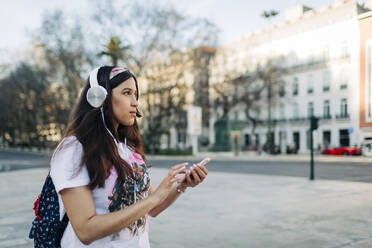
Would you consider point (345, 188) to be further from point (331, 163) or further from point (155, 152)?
point (155, 152)

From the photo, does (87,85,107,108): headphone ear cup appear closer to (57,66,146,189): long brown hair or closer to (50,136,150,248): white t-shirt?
(57,66,146,189): long brown hair

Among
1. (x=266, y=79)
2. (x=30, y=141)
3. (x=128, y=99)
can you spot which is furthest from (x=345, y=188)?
(x=30, y=141)

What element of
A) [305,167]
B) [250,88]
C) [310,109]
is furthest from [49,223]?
[310,109]

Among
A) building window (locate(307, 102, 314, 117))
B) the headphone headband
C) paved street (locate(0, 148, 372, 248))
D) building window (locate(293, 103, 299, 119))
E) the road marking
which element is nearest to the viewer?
the headphone headband

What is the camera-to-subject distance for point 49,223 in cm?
169

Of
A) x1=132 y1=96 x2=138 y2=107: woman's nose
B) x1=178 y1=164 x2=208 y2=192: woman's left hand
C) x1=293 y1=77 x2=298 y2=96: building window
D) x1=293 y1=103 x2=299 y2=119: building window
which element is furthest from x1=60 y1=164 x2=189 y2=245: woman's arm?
x1=293 y1=103 x2=299 y2=119: building window

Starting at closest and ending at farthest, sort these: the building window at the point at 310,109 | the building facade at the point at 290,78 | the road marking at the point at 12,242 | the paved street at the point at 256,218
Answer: the road marking at the point at 12,242 → the paved street at the point at 256,218 → the building facade at the point at 290,78 → the building window at the point at 310,109

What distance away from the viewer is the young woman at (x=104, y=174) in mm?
1584

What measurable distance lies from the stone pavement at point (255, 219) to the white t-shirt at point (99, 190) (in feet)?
11.1

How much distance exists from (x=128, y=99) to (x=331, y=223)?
17.6ft

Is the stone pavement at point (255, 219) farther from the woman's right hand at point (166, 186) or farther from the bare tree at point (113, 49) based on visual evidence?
the bare tree at point (113, 49)

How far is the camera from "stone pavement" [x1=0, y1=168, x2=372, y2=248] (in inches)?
203

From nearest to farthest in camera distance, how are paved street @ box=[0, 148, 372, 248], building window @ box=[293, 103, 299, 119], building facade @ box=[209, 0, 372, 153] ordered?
paved street @ box=[0, 148, 372, 248] < building facade @ box=[209, 0, 372, 153] < building window @ box=[293, 103, 299, 119]

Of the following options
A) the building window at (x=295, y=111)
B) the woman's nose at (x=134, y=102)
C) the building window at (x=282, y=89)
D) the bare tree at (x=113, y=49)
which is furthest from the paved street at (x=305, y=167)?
the building window at (x=295, y=111)
